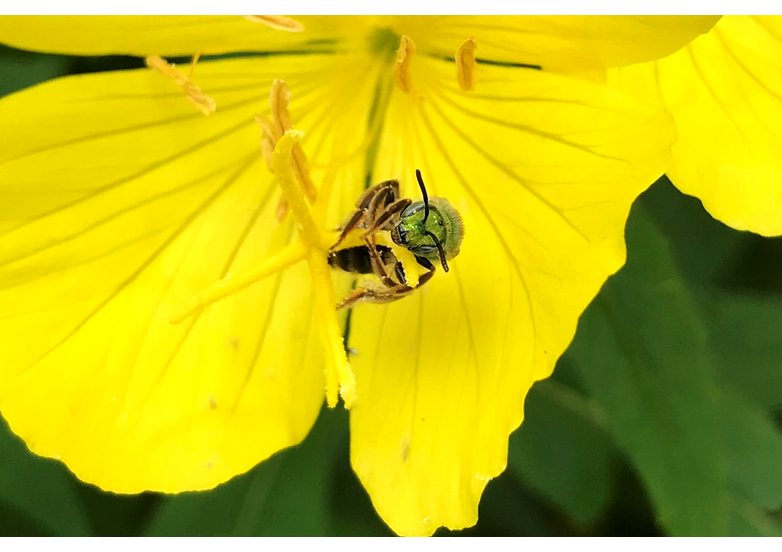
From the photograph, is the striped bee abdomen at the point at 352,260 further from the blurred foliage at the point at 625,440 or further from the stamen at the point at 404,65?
the blurred foliage at the point at 625,440

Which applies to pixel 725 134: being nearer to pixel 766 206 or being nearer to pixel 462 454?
pixel 766 206

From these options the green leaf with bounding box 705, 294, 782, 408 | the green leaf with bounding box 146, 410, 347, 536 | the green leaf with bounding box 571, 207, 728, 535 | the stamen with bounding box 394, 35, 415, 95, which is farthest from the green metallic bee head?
the green leaf with bounding box 705, 294, 782, 408

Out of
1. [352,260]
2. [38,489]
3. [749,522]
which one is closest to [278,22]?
[352,260]

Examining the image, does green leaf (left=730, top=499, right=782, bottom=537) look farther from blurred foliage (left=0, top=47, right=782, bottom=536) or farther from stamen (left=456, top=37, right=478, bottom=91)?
stamen (left=456, top=37, right=478, bottom=91)

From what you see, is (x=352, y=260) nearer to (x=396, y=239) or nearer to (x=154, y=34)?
(x=396, y=239)

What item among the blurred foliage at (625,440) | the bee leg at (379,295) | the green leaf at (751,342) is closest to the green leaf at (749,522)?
the blurred foliage at (625,440)

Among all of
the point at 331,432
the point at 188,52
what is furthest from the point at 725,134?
the point at 331,432
